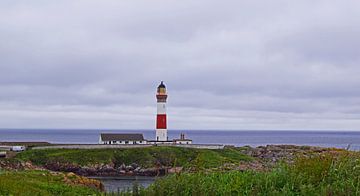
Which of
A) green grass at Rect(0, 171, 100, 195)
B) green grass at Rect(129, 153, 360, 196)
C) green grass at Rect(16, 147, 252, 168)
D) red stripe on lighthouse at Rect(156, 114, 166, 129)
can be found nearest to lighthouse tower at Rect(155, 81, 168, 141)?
red stripe on lighthouse at Rect(156, 114, 166, 129)

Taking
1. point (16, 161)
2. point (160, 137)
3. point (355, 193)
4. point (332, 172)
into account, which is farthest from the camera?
point (160, 137)

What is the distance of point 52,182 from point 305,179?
11278mm

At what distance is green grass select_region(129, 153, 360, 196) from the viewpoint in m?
13.7

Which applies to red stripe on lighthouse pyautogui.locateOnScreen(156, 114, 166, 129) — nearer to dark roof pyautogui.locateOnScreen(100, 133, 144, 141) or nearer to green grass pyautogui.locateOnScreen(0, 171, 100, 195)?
dark roof pyautogui.locateOnScreen(100, 133, 144, 141)

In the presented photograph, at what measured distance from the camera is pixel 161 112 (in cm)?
7294

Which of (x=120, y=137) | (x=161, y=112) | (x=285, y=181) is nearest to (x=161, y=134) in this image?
(x=161, y=112)

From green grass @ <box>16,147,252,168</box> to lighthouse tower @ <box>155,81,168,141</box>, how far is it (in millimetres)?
5432

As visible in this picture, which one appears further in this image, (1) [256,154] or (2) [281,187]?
(1) [256,154]

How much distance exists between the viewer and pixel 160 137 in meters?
75.2

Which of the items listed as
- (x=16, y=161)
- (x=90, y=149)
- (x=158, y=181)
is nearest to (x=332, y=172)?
(x=158, y=181)

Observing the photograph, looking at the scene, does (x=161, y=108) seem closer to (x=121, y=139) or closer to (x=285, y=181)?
(x=121, y=139)

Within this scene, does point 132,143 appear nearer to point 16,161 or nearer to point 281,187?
point 16,161

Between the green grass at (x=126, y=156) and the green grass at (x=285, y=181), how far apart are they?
1756 inches

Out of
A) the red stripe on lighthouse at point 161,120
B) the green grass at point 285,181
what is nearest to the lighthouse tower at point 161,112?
the red stripe on lighthouse at point 161,120
